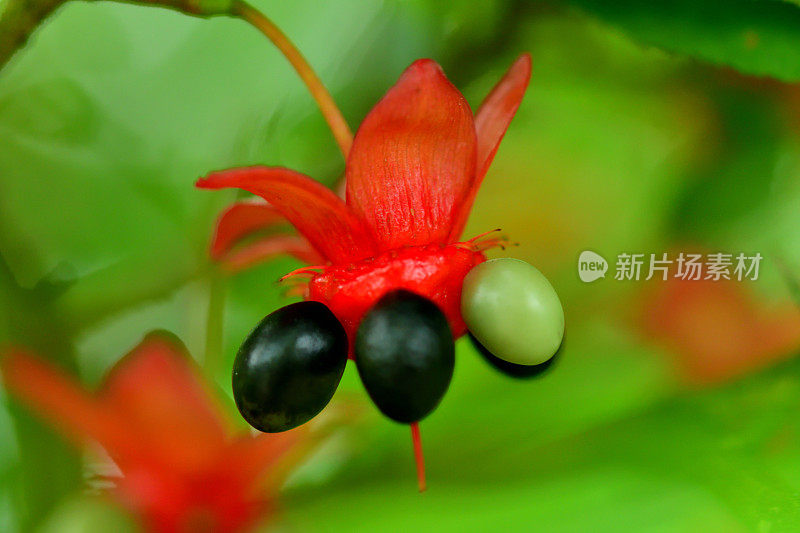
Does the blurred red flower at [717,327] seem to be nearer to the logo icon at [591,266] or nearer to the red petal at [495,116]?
the logo icon at [591,266]

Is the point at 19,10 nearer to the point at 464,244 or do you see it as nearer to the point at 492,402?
the point at 464,244

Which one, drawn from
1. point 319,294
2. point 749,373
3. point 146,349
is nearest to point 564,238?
point 749,373

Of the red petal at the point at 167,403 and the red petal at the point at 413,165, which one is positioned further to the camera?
the red petal at the point at 167,403

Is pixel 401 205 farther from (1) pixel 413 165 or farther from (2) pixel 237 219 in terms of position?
(2) pixel 237 219

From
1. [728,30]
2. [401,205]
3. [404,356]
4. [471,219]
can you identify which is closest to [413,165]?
[401,205]

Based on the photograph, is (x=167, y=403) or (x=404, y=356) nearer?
(x=404, y=356)

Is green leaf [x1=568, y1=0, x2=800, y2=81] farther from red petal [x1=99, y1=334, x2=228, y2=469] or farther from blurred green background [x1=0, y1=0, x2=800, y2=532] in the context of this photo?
red petal [x1=99, y1=334, x2=228, y2=469]

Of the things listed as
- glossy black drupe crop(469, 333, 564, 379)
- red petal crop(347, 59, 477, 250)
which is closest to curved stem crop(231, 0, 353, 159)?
red petal crop(347, 59, 477, 250)

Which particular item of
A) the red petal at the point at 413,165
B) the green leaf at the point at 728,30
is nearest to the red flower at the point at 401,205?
the red petal at the point at 413,165
